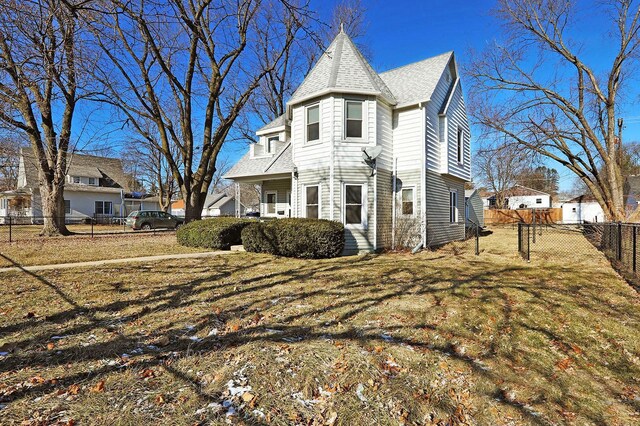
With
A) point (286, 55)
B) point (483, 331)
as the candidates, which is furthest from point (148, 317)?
point (286, 55)

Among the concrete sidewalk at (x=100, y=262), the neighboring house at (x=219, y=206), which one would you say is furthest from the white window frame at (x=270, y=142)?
the neighboring house at (x=219, y=206)

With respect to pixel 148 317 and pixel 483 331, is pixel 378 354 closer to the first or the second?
pixel 483 331

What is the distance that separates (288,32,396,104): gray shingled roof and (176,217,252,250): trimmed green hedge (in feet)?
16.7

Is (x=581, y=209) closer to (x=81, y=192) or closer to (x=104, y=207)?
(x=104, y=207)

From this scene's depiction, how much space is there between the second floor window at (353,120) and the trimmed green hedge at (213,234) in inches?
200

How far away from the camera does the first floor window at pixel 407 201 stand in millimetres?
12551

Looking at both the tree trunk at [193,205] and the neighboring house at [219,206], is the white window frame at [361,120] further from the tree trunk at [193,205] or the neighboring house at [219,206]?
the neighboring house at [219,206]

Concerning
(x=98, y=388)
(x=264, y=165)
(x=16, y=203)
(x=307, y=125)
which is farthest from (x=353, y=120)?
(x=16, y=203)

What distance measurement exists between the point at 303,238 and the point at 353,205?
2.43m

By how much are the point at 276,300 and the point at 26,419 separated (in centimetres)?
343

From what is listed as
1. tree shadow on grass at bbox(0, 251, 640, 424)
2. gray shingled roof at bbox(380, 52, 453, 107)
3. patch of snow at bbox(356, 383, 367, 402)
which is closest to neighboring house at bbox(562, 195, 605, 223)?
gray shingled roof at bbox(380, 52, 453, 107)

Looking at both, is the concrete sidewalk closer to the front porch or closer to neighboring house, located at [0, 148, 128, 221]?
neighboring house, located at [0, 148, 128, 221]

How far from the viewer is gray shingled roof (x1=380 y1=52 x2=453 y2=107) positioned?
1230 cm

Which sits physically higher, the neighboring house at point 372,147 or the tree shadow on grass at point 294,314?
the neighboring house at point 372,147
